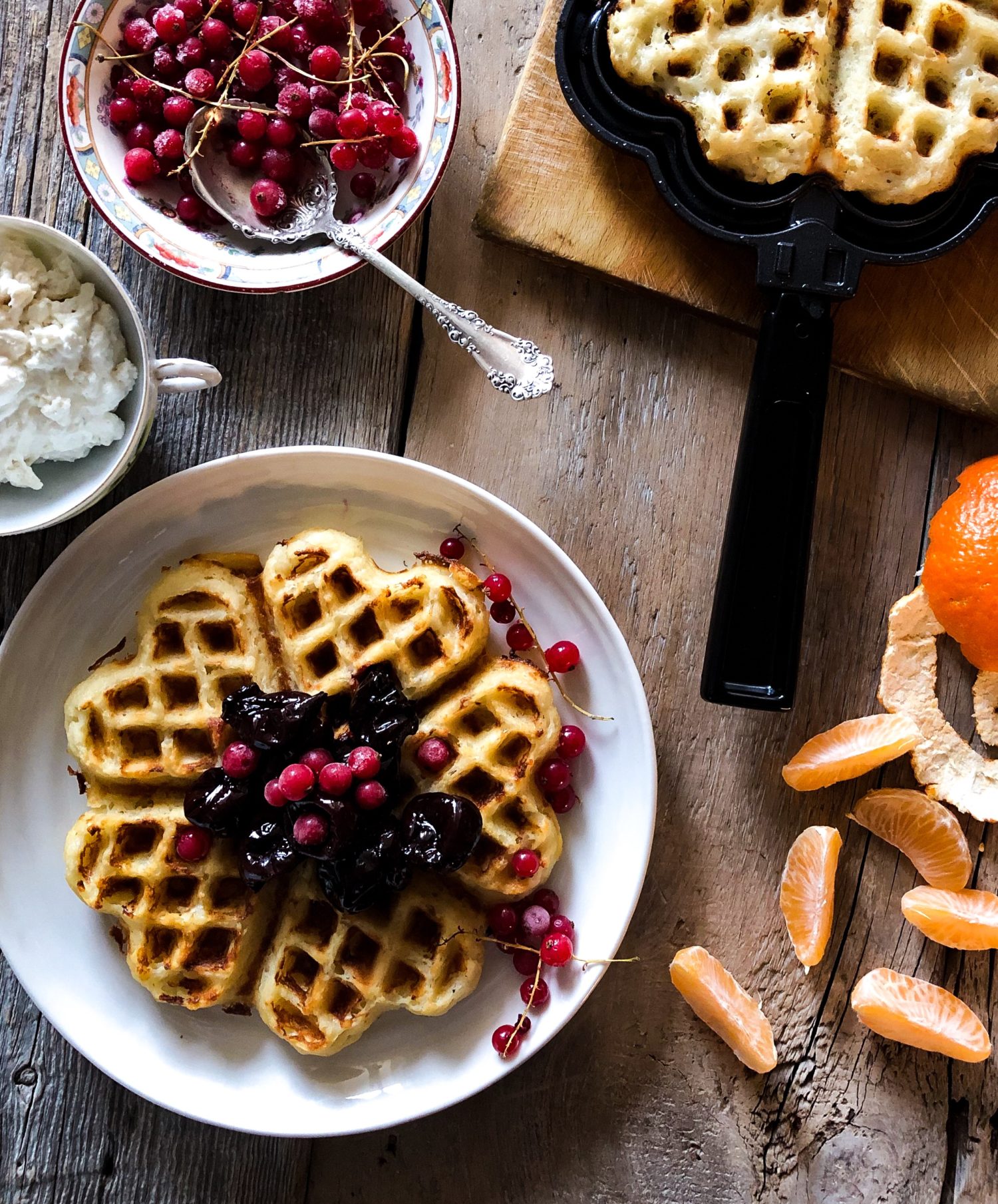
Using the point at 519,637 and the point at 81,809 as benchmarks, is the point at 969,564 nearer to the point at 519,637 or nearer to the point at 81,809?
the point at 519,637

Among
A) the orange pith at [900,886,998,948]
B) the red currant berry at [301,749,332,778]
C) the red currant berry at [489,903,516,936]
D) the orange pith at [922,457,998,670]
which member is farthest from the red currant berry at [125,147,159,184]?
the orange pith at [900,886,998,948]

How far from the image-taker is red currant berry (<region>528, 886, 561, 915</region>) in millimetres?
1896

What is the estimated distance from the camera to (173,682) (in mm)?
1840

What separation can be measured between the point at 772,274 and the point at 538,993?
136 cm

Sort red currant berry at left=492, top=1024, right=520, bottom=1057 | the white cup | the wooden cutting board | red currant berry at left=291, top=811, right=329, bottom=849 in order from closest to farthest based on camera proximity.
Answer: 1. red currant berry at left=291, top=811, right=329, bottom=849
2. the white cup
3. red currant berry at left=492, top=1024, right=520, bottom=1057
4. the wooden cutting board

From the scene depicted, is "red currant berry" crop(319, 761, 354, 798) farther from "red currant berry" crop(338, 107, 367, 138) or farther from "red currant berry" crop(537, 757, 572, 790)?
"red currant berry" crop(338, 107, 367, 138)

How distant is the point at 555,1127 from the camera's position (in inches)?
81.5

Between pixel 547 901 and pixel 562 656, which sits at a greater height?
pixel 562 656

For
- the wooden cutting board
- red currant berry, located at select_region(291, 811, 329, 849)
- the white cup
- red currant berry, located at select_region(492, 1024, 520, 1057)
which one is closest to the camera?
red currant berry, located at select_region(291, 811, 329, 849)

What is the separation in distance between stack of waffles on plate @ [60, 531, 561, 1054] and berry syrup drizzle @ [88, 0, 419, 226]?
2.29 feet

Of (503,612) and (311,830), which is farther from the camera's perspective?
(503,612)

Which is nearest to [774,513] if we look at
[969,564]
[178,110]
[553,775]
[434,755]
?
[969,564]

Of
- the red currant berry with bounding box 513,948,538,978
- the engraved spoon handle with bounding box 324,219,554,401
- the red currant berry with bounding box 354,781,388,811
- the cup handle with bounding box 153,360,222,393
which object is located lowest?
the red currant berry with bounding box 513,948,538,978

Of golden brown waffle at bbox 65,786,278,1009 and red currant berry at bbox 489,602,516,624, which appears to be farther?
red currant berry at bbox 489,602,516,624
